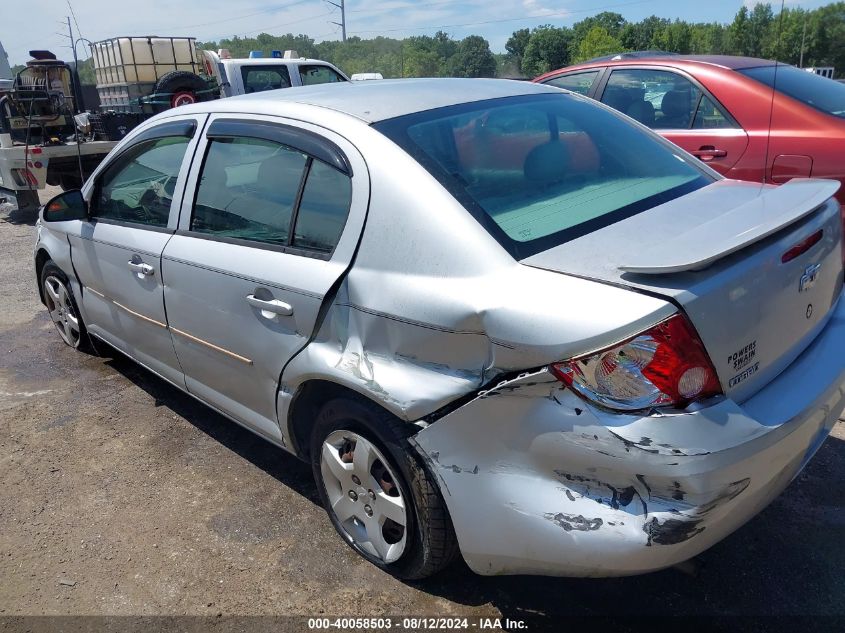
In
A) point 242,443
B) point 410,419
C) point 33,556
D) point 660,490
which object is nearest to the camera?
point 660,490

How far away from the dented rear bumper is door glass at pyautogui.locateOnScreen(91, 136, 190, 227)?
1953 millimetres

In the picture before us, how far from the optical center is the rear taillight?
69.5 inches

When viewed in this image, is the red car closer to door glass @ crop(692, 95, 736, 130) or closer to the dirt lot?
door glass @ crop(692, 95, 736, 130)

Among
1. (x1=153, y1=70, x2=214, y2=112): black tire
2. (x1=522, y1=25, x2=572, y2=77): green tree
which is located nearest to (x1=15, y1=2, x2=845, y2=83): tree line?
(x1=522, y1=25, x2=572, y2=77): green tree

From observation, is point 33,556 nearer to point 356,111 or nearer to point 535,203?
point 356,111

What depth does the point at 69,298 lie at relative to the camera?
4.50 m

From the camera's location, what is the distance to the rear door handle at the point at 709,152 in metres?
4.72

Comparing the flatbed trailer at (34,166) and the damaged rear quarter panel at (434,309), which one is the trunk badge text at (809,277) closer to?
the damaged rear quarter panel at (434,309)

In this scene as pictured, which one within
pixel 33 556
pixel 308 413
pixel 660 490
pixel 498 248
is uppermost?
pixel 498 248

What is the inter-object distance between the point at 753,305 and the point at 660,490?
597mm

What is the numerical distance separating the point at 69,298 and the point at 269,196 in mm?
2419

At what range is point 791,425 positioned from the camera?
6.43ft

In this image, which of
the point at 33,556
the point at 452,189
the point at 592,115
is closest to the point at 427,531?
the point at 452,189

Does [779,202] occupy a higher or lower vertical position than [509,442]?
higher
